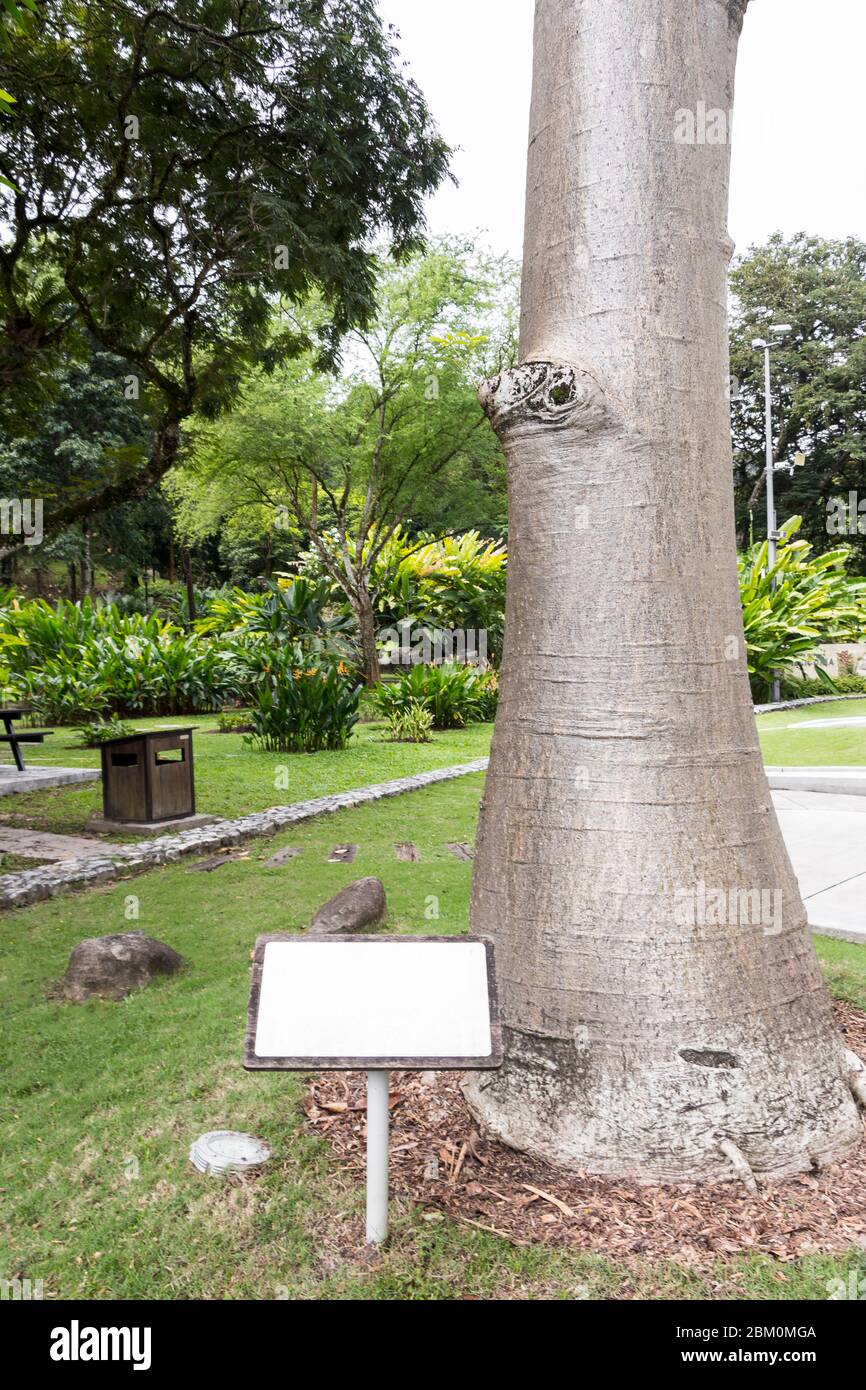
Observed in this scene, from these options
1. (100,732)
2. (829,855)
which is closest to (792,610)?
(829,855)

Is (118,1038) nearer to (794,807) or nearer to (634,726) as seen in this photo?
(634,726)

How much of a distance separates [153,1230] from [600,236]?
115 inches

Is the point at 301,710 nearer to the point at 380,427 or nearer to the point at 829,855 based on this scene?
the point at 829,855

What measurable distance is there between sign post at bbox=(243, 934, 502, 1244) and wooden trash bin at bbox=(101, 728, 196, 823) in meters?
5.26

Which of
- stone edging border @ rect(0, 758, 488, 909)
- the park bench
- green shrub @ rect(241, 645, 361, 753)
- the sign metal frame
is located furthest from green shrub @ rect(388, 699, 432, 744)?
the sign metal frame

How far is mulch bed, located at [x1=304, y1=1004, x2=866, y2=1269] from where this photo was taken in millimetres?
2203

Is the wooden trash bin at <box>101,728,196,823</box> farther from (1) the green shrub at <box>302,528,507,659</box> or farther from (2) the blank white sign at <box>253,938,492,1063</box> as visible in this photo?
(1) the green shrub at <box>302,528,507,659</box>

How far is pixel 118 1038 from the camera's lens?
3.47 meters

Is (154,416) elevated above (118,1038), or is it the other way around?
(154,416)

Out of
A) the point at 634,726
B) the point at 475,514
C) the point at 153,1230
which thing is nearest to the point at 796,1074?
the point at 634,726

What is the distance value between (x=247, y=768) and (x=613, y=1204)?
324 inches

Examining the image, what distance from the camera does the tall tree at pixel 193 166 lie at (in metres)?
7.36

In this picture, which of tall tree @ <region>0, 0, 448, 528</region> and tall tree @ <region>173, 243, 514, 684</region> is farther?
tall tree @ <region>173, 243, 514, 684</region>

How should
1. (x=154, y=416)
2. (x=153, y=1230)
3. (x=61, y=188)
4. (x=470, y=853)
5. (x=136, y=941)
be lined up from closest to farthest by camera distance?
1. (x=153, y=1230)
2. (x=136, y=941)
3. (x=470, y=853)
4. (x=61, y=188)
5. (x=154, y=416)
